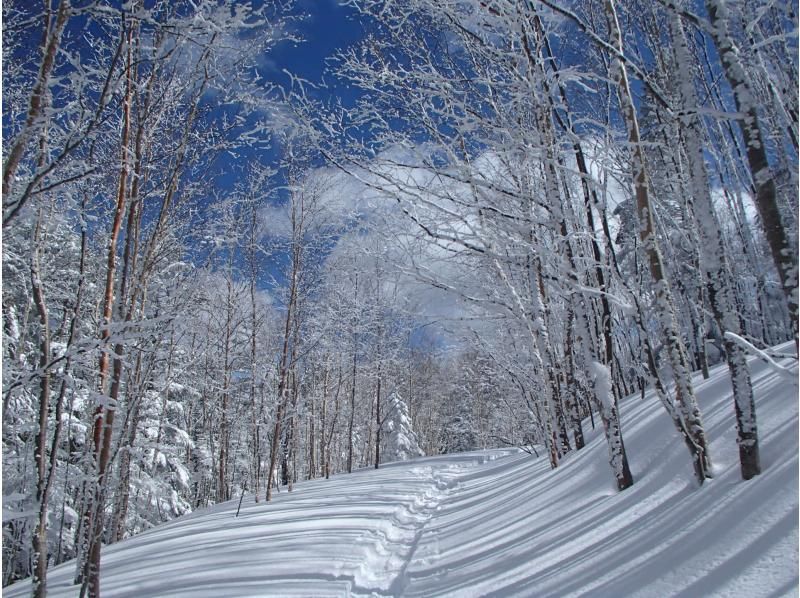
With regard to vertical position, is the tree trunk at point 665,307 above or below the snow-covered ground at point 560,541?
above

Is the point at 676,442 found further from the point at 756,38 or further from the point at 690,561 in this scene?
the point at 756,38

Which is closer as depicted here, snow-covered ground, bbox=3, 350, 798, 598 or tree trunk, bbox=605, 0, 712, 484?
snow-covered ground, bbox=3, 350, 798, 598

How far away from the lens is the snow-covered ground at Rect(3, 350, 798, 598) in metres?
2.15

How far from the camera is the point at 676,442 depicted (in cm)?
394

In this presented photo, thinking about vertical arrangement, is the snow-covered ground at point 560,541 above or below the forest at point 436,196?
below

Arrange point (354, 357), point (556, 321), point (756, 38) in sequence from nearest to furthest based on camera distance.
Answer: point (756, 38) → point (556, 321) → point (354, 357)

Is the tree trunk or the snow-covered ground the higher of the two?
the tree trunk

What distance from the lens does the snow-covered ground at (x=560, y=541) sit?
7.06 ft

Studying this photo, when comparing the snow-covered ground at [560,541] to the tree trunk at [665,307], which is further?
the tree trunk at [665,307]

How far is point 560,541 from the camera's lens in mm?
3443

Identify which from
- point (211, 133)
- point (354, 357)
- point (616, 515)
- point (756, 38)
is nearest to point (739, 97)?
Result: point (616, 515)

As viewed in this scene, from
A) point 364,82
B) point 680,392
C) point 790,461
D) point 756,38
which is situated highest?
point 756,38

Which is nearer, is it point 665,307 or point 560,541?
point 665,307

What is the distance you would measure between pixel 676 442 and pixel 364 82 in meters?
4.34
